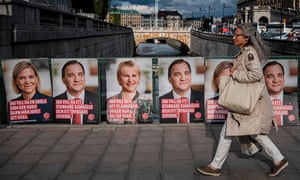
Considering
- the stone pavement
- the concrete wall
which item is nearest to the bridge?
the concrete wall

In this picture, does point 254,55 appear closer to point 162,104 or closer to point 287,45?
point 162,104

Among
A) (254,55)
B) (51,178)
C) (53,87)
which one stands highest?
(254,55)

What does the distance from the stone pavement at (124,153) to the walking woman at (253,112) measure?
0.25m

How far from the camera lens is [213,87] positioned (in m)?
8.48

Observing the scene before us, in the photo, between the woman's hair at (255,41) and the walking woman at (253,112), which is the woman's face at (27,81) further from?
the woman's hair at (255,41)

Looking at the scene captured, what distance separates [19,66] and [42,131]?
130 cm

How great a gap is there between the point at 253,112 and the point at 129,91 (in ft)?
11.9

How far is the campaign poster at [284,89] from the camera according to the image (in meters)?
8.38

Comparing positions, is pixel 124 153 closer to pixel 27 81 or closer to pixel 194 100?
pixel 194 100

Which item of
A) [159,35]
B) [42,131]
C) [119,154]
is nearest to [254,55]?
[119,154]

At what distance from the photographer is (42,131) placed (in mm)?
8078

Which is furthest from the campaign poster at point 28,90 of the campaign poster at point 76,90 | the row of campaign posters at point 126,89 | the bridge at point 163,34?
the bridge at point 163,34

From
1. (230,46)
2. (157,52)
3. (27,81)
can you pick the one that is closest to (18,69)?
(27,81)

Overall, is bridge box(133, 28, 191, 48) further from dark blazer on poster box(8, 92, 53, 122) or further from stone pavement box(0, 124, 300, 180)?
stone pavement box(0, 124, 300, 180)
